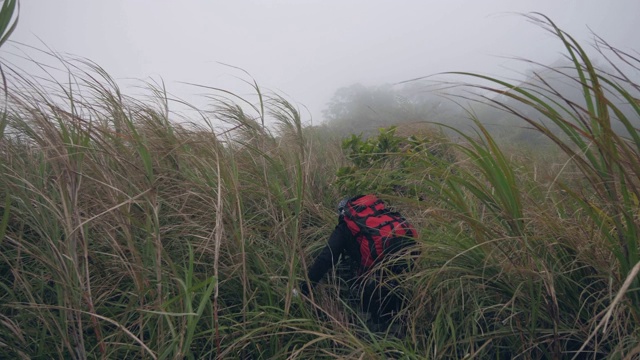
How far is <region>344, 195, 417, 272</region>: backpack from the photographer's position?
2057 mm

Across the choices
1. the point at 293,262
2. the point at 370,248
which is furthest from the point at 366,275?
the point at 293,262

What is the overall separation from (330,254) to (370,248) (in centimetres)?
19

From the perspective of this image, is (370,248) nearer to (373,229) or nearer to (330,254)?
(373,229)

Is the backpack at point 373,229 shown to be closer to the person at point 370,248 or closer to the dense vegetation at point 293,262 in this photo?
the person at point 370,248

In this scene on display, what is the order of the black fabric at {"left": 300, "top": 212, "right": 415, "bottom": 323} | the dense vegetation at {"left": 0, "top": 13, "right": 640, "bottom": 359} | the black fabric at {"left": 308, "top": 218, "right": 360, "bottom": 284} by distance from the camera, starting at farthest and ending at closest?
the black fabric at {"left": 308, "top": 218, "right": 360, "bottom": 284}, the black fabric at {"left": 300, "top": 212, "right": 415, "bottom": 323}, the dense vegetation at {"left": 0, "top": 13, "right": 640, "bottom": 359}

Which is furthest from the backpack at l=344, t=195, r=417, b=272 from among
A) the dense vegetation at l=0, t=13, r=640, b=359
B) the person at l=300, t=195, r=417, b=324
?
the dense vegetation at l=0, t=13, r=640, b=359

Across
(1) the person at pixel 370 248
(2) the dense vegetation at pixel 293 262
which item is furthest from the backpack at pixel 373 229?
(2) the dense vegetation at pixel 293 262

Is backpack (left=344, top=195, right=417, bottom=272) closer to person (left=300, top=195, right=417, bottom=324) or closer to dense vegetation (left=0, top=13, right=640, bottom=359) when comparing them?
person (left=300, top=195, right=417, bottom=324)

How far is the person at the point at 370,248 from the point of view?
204cm

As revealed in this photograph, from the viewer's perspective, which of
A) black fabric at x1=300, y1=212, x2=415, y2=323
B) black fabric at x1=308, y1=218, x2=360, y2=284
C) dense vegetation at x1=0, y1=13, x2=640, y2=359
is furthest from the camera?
black fabric at x1=308, y1=218, x2=360, y2=284

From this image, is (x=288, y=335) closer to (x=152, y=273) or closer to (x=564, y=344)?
(x=152, y=273)

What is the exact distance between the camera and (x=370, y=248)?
2117 millimetres

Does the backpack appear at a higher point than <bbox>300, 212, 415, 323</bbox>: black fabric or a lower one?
higher

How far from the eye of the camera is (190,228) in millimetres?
2035
